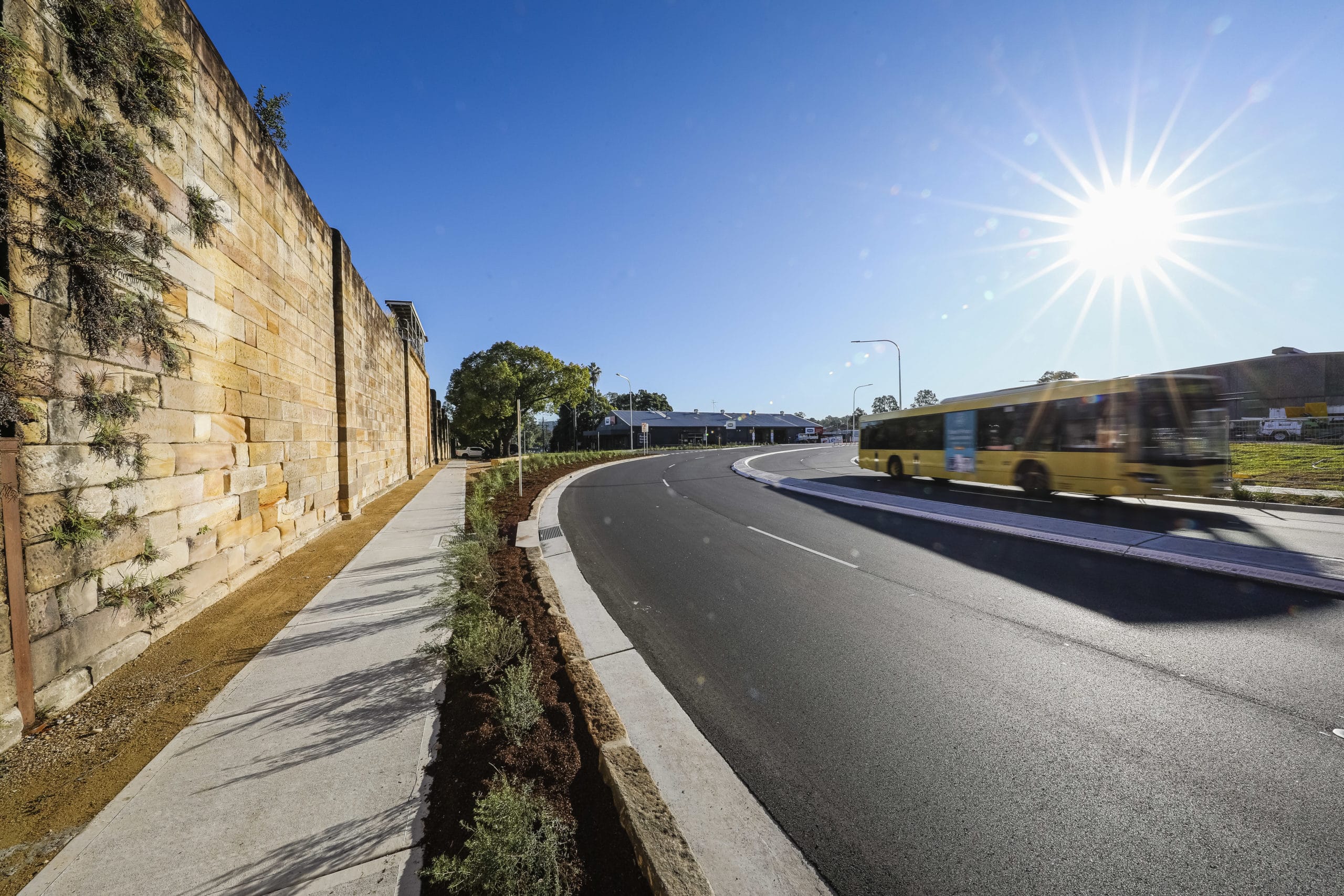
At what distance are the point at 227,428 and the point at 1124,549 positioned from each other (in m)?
12.4

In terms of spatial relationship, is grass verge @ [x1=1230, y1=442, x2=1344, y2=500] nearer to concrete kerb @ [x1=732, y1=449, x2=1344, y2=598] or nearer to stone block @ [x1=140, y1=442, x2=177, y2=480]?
concrete kerb @ [x1=732, y1=449, x2=1344, y2=598]

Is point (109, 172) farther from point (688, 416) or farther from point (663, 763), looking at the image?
point (688, 416)

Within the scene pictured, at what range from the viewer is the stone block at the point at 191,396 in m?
4.90

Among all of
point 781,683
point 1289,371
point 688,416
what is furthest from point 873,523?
point 1289,371

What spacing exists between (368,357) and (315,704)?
1323cm

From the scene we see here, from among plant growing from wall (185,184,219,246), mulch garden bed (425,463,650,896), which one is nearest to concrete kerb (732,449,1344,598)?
mulch garden bed (425,463,650,896)

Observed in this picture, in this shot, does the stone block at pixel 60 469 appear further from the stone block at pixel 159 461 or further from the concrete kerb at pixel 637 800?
the concrete kerb at pixel 637 800

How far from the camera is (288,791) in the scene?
269 cm

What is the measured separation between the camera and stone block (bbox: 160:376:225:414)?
4898 millimetres

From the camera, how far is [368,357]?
14.3 m

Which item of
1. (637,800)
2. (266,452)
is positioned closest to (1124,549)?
(637,800)

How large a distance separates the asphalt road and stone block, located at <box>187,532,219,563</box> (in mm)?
4338

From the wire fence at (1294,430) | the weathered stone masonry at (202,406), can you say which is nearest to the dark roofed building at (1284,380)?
the wire fence at (1294,430)

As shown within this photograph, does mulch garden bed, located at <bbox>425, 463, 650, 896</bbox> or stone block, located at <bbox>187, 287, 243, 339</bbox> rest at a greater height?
stone block, located at <bbox>187, 287, 243, 339</bbox>
